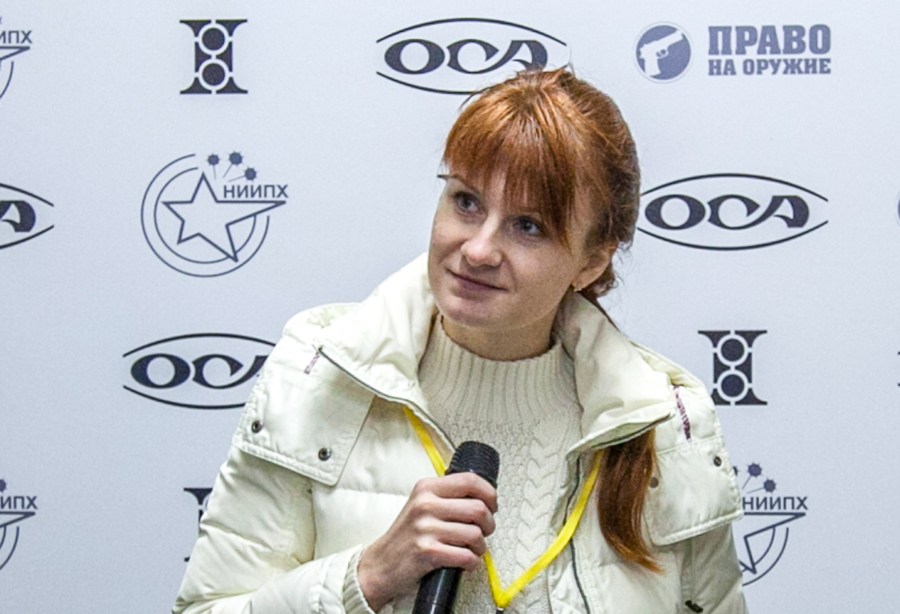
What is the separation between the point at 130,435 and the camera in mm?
1734

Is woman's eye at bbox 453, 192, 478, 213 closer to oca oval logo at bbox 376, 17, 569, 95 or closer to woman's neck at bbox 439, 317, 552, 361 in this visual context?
woman's neck at bbox 439, 317, 552, 361

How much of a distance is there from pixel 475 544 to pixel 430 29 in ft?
2.95

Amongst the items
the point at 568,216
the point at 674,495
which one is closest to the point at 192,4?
the point at 568,216

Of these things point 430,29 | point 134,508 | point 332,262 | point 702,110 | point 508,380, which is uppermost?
point 430,29

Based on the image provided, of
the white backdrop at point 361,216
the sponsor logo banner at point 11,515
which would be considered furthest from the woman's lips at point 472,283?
the sponsor logo banner at point 11,515

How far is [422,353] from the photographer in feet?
3.95

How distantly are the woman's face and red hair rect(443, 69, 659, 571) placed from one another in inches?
0.5

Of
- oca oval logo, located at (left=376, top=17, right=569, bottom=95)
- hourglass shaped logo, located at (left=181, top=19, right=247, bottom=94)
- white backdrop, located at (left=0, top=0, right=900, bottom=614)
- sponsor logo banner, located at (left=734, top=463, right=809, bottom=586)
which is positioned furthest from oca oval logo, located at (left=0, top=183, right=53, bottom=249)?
sponsor logo banner, located at (left=734, top=463, right=809, bottom=586)

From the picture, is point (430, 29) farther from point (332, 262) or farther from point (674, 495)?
point (674, 495)

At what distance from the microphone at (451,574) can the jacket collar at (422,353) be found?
0.37 ft

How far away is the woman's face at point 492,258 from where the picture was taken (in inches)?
43.3

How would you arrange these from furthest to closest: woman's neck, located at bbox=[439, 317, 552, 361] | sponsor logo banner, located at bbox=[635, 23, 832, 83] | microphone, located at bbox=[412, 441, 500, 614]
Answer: sponsor logo banner, located at bbox=[635, 23, 832, 83], woman's neck, located at bbox=[439, 317, 552, 361], microphone, located at bbox=[412, 441, 500, 614]

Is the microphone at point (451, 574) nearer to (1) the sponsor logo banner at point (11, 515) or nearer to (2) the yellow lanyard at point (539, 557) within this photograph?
(2) the yellow lanyard at point (539, 557)

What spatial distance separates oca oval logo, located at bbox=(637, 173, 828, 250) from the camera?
172cm
